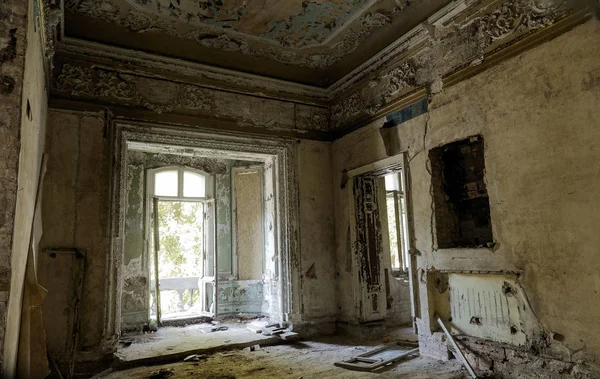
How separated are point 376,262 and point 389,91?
228 centimetres

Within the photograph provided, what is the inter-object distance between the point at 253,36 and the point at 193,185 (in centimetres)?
347

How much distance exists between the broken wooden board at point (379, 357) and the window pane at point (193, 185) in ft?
14.3

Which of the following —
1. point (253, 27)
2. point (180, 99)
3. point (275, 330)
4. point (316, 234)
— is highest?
point (253, 27)

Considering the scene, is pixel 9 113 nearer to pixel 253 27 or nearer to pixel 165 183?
pixel 253 27

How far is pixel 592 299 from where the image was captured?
2.84m

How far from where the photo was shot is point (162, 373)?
388cm

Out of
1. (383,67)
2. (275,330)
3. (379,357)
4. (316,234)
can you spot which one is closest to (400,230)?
(316,234)

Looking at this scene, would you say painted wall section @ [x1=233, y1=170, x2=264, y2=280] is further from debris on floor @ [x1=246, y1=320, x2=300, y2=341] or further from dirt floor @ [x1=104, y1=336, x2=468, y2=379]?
dirt floor @ [x1=104, y1=336, x2=468, y2=379]

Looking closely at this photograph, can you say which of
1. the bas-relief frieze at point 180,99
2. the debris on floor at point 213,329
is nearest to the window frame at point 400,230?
the bas-relief frieze at point 180,99

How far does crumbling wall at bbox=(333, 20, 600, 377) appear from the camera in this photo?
289 cm

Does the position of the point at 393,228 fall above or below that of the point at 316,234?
above

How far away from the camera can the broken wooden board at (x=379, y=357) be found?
3.79 meters

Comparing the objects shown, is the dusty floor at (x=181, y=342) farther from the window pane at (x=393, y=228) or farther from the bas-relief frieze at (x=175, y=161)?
the window pane at (x=393, y=228)

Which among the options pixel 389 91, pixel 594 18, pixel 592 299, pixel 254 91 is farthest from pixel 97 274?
pixel 594 18
